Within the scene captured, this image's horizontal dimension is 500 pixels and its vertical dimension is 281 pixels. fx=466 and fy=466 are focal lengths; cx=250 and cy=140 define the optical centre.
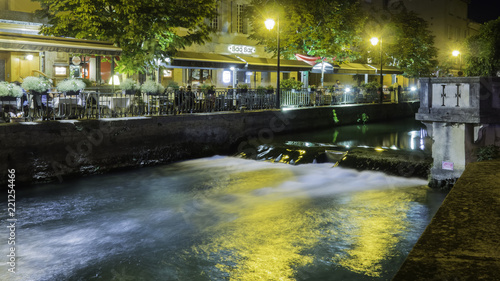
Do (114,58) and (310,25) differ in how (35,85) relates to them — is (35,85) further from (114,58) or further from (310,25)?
(310,25)

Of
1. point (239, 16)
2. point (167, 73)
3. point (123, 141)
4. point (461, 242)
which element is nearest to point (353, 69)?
point (239, 16)

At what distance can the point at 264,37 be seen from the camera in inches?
1328

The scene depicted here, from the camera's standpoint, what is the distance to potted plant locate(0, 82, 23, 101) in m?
12.9

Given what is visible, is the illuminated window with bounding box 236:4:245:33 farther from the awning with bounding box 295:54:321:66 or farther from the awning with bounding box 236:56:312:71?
the awning with bounding box 236:56:312:71

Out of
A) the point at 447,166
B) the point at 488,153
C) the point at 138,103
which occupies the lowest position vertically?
the point at 447,166

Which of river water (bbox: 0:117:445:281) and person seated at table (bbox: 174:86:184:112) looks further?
person seated at table (bbox: 174:86:184:112)

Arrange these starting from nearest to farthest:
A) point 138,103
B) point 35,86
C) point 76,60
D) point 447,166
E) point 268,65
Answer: point 447,166
point 35,86
point 138,103
point 76,60
point 268,65

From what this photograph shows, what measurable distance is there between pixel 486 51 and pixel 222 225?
10.6 metres

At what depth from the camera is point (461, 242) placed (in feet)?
10.7

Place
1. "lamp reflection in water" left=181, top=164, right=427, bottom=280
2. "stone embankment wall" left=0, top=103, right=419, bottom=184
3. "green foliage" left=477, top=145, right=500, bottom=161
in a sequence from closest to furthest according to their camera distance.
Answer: "lamp reflection in water" left=181, top=164, right=427, bottom=280 < "green foliage" left=477, top=145, right=500, bottom=161 < "stone embankment wall" left=0, top=103, right=419, bottom=184

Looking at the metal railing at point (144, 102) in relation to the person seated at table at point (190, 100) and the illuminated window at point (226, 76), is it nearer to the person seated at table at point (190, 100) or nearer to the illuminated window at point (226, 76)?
the person seated at table at point (190, 100)

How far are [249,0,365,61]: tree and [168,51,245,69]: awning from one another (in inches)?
265

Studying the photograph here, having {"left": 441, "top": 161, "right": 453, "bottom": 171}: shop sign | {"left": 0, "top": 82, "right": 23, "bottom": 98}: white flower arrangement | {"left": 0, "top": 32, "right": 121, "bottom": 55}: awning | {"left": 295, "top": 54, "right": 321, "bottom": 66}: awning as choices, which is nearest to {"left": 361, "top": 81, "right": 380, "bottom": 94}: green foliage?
{"left": 295, "top": 54, "right": 321, "bottom": 66}: awning

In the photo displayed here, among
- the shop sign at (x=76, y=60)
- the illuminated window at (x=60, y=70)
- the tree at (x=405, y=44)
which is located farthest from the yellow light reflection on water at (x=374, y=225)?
the tree at (x=405, y=44)
